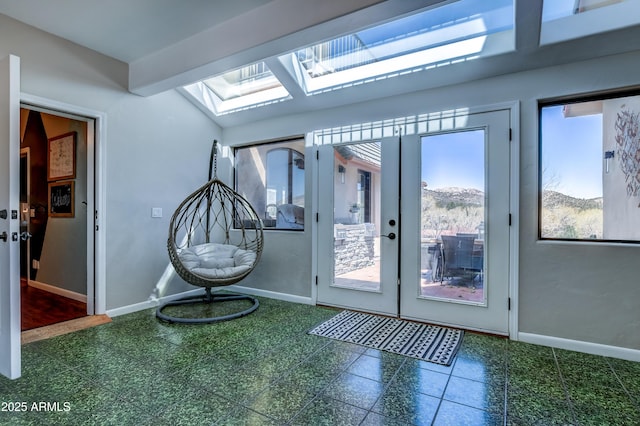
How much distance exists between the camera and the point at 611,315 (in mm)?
2691

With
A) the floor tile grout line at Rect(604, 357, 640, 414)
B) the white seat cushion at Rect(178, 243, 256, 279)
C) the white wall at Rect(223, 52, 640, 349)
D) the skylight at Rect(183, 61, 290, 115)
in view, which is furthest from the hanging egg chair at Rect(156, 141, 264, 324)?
the floor tile grout line at Rect(604, 357, 640, 414)

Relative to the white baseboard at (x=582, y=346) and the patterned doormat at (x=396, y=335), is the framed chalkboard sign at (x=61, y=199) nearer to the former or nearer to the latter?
the patterned doormat at (x=396, y=335)

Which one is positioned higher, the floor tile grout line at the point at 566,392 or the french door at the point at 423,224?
the french door at the point at 423,224

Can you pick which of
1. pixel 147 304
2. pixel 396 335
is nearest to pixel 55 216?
pixel 147 304

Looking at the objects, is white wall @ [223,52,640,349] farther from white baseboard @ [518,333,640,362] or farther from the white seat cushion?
the white seat cushion

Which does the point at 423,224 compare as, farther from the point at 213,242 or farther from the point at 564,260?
the point at 213,242

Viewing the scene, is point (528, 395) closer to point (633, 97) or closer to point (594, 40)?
point (633, 97)

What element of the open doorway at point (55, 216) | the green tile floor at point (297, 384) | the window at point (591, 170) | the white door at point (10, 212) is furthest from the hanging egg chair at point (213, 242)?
the window at point (591, 170)

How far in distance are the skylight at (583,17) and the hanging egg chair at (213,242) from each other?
337 cm

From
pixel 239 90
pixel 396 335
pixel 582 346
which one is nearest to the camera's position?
pixel 582 346

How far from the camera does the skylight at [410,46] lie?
2818 mm

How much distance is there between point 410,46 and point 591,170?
6.31ft

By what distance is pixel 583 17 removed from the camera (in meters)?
2.57

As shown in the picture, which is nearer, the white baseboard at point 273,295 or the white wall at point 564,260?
the white wall at point 564,260
